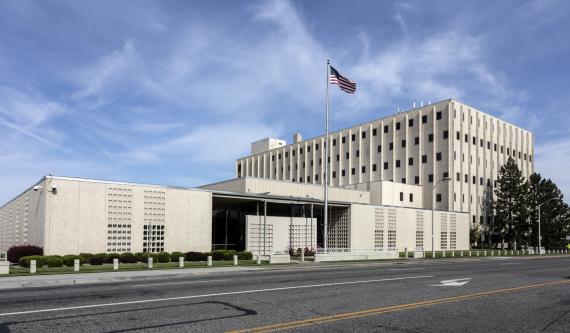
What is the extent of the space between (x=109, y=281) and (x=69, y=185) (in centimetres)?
1559

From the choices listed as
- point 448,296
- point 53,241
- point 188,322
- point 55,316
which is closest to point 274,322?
point 188,322

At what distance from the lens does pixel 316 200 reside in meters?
47.0

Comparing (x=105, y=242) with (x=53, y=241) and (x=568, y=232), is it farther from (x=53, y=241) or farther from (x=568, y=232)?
(x=568, y=232)

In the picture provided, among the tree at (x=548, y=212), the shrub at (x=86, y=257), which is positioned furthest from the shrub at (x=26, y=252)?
the tree at (x=548, y=212)

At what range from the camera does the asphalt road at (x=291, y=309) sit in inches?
351

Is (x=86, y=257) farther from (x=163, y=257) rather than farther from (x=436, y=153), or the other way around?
(x=436, y=153)

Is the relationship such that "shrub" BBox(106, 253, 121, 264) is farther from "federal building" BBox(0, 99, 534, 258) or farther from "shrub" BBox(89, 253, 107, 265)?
"federal building" BBox(0, 99, 534, 258)

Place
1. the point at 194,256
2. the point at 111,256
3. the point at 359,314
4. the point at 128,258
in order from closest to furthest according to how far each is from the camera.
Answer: the point at 359,314, the point at 128,258, the point at 111,256, the point at 194,256

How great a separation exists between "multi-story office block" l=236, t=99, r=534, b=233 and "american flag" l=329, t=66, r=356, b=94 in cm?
3433

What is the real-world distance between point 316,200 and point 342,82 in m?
13.8

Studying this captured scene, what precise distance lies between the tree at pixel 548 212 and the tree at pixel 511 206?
195 centimetres

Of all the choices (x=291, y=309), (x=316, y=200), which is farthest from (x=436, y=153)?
(x=291, y=309)

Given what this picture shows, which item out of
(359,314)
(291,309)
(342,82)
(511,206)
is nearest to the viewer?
(359,314)

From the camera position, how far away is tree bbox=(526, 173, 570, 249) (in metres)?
79.5
